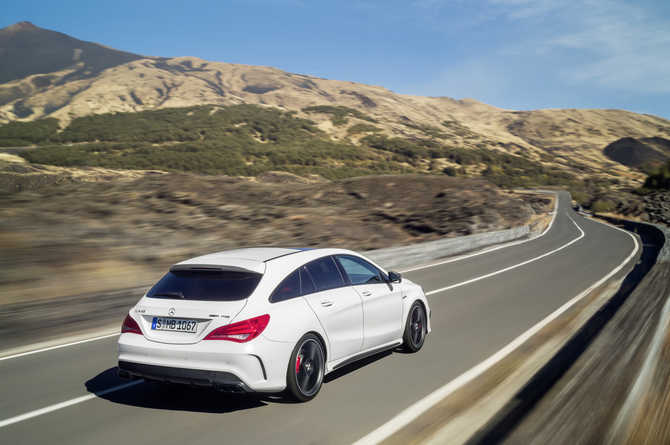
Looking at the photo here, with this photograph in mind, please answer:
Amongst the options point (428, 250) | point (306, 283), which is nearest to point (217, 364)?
point (306, 283)

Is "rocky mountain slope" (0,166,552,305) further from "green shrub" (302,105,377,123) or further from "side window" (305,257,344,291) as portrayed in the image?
"green shrub" (302,105,377,123)

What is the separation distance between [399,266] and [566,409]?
Result: 1293cm

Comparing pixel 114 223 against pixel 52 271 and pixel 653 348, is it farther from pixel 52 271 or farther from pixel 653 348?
pixel 653 348

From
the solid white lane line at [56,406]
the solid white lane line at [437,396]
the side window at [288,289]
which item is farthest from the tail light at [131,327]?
the solid white lane line at [437,396]

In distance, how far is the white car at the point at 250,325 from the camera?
428 centimetres

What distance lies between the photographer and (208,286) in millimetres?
4684

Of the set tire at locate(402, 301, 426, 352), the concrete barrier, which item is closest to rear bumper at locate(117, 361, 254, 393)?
tire at locate(402, 301, 426, 352)

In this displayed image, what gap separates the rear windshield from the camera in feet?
15.0

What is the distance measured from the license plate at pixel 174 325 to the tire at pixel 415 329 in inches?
117

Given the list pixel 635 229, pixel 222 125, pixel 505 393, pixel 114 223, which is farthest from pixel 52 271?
pixel 222 125

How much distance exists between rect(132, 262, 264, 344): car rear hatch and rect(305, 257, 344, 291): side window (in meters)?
0.71

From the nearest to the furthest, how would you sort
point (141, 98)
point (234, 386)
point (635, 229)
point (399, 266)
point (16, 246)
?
point (234, 386)
point (16, 246)
point (399, 266)
point (635, 229)
point (141, 98)

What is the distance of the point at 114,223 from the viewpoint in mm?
19219

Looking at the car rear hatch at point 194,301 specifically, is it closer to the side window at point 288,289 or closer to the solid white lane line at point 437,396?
the side window at point 288,289
